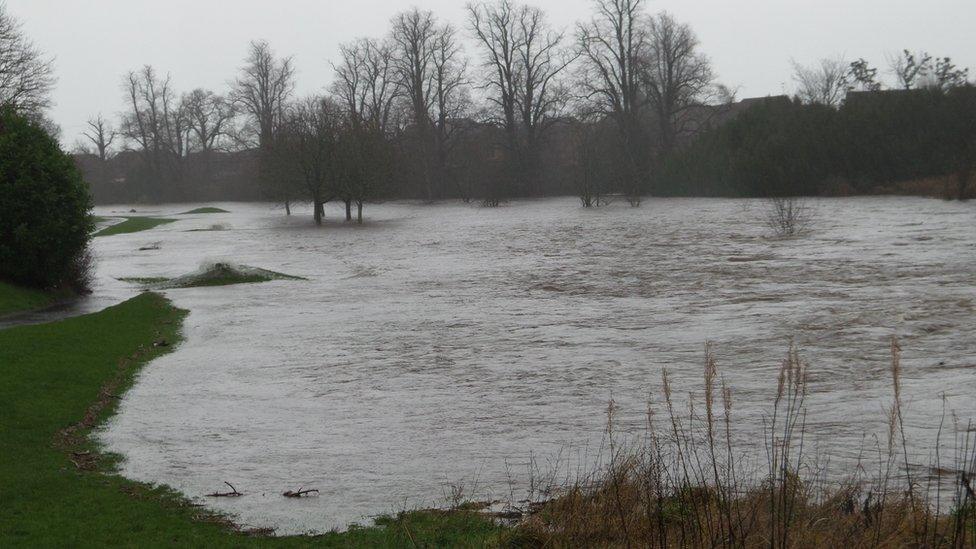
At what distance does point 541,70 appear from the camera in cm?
8950

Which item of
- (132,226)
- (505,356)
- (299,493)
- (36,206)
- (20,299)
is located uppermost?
(36,206)

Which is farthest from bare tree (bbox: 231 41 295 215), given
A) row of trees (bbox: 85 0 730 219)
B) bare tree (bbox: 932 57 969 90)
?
bare tree (bbox: 932 57 969 90)

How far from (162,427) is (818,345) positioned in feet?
35.3

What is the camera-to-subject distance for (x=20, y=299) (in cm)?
2156

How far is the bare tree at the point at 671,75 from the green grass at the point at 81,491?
69500 millimetres

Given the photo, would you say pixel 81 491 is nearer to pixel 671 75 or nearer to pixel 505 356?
pixel 505 356

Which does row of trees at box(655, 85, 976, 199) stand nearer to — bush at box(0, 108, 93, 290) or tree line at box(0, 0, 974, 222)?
tree line at box(0, 0, 974, 222)

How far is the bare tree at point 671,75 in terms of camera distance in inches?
3110

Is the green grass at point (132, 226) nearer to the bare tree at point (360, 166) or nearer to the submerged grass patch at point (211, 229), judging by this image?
the submerged grass patch at point (211, 229)

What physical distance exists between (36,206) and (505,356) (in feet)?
42.6

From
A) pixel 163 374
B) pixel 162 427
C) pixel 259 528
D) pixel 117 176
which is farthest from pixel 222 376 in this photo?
pixel 117 176

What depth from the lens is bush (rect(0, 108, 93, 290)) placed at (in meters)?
22.4

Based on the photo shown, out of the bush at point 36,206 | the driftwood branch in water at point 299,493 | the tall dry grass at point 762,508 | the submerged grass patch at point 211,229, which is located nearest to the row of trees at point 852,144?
the submerged grass patch at point 211,229

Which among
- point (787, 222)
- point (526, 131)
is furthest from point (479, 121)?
point (787, 222)
